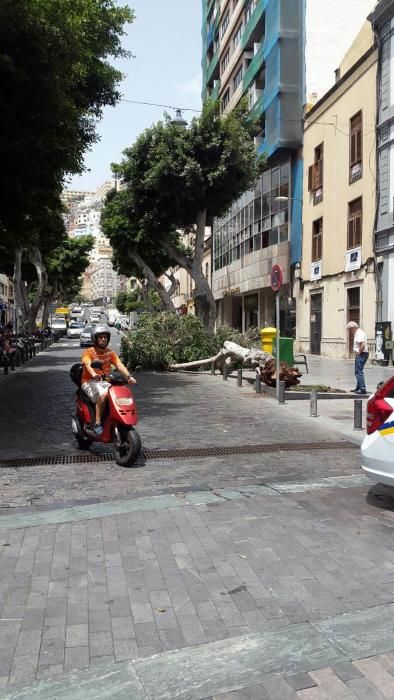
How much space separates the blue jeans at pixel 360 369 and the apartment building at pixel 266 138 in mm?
15655

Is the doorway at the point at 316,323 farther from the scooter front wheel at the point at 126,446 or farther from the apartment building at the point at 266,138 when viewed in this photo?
the scooter front wheel at the point at 126,446

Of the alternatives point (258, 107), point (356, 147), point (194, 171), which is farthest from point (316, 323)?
point (258, 107)

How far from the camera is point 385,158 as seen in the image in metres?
21.4

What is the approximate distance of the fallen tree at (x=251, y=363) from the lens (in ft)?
45.2

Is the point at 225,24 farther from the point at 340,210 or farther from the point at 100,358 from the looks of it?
the point at 100,358

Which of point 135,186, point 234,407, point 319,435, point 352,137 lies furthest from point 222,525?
point 352,137

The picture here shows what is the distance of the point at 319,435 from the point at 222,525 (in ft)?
14.5

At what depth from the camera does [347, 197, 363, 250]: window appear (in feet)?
76.8

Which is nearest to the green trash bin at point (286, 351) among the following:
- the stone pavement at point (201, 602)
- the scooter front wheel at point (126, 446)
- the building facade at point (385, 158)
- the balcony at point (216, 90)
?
the building facade at point (385, 158)

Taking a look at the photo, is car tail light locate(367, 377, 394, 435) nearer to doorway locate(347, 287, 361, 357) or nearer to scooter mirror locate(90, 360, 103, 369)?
scooter mirror locate(90, 360, 103, 369)

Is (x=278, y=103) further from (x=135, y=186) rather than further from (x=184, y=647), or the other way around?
(x=184, y=647)

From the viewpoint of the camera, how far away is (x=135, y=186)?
930 inches

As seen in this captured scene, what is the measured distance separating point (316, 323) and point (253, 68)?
1516cm

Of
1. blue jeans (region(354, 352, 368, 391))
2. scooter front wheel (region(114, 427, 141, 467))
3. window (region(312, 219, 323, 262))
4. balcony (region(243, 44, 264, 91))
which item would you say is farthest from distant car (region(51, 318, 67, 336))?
scooter front wheel (region(114, 427, 141, 467))
